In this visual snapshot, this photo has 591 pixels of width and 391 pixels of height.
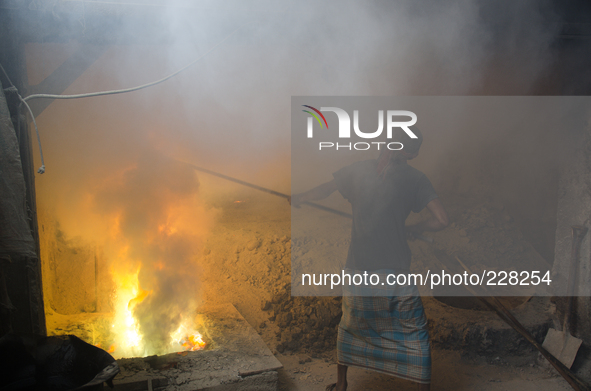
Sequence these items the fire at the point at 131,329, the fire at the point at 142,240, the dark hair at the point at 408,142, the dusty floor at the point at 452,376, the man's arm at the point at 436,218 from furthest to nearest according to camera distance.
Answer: the fire at the point at 142,240 < the fire at the point at 131,329 < the dusty floor at the point at 452,376 < the dark hair at the point at 408,142 < the man's arm at the point at 436,218

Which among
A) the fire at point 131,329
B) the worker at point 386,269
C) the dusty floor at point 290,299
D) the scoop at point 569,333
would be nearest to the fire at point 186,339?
the fire at point 131,329

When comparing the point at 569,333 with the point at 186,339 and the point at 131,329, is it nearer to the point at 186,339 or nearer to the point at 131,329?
the point at 186,339

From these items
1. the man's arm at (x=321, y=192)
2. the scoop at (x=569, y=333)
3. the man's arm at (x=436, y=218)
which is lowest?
the scoop at (x=569, y=333)

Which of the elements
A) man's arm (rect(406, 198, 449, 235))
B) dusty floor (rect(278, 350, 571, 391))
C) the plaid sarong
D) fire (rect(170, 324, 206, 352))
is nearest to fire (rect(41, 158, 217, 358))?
fire (rect(170, 324, 206, 352))

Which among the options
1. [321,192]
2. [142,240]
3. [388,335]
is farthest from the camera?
[142,240]

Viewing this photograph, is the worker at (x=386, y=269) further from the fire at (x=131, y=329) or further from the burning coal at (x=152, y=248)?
the burning coal at (x=152, y=248)

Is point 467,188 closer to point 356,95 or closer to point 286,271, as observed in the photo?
point 356,95

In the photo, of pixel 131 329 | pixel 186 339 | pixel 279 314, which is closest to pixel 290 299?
pixel 279 314

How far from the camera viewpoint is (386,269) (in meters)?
2.75

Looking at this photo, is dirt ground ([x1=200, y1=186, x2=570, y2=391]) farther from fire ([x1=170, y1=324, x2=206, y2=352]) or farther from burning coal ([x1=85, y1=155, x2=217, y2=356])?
fire ([x1=170, y1=324, x2=206, y2=352])

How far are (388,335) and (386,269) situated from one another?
0.51 metres

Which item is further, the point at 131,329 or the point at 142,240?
the point at 142,240

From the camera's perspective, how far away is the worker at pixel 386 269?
2641 mm

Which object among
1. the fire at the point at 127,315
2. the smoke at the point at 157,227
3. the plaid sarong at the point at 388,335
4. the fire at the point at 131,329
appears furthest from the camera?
the smoke at the point at 157,227
